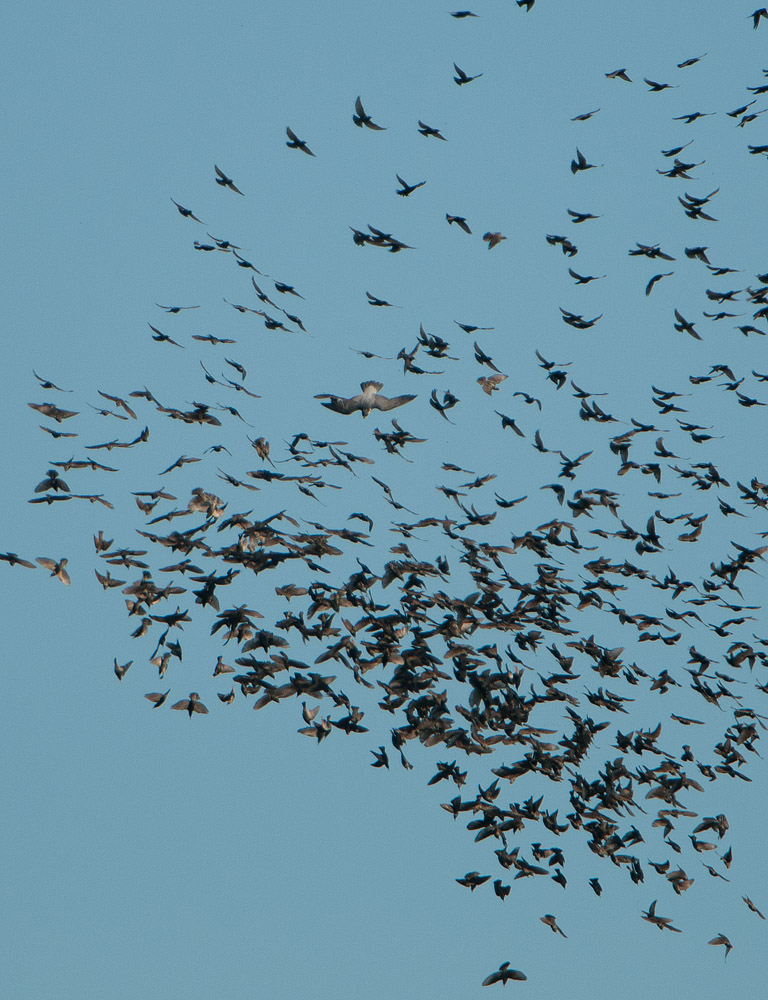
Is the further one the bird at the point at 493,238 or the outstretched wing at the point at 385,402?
the bird at the point at 493,238

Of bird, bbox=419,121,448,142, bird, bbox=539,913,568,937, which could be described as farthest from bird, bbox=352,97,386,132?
bird, bbox=539,913,568,937

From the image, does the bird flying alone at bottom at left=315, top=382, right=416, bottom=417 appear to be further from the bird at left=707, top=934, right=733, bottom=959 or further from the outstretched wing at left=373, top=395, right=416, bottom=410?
the bird at left=707, top=934, right=733, bottom=959

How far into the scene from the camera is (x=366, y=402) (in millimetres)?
28141

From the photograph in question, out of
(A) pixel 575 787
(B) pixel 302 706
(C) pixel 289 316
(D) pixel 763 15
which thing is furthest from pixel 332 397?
(D) pixel 763 15

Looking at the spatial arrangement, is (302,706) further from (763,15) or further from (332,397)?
(763,15)

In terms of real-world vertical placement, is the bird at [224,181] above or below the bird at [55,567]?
above

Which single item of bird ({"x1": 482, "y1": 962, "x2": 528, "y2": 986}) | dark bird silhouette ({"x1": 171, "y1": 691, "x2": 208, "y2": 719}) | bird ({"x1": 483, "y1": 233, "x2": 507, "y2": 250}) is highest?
bird ({"x1": 483, "y1": 233, "x2": 507, "y2": 250})

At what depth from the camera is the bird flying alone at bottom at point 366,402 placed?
28.0m

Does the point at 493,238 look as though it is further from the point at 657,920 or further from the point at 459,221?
the point at 657,920

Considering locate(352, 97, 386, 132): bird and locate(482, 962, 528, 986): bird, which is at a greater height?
locate(352, 97, 386, 132): bird

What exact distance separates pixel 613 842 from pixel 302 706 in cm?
819

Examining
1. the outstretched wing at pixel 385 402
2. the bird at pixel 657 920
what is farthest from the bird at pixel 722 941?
the outstretched wing at pixel 385 402

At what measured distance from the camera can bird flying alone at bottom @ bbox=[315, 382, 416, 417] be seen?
92.0ft

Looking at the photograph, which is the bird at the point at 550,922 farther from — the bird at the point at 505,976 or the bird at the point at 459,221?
the bird at the point at 459,221
